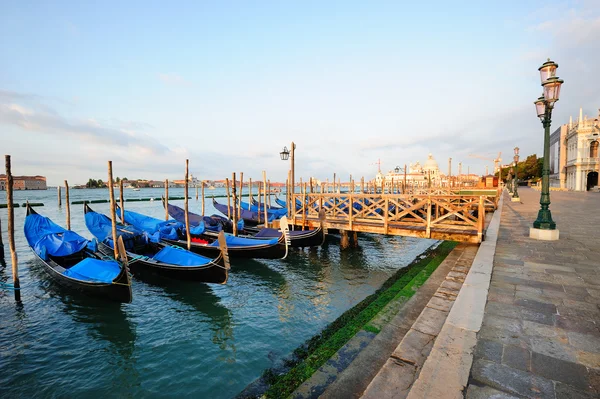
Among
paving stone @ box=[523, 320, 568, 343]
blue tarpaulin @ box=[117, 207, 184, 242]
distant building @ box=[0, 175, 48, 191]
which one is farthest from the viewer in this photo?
distant building @ box=[0, 175, 48, 191]

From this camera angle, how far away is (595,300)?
350 cm

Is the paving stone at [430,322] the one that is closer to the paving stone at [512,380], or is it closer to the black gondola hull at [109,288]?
the paving stone at [512,380]

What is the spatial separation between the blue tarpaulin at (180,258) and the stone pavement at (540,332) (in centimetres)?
612

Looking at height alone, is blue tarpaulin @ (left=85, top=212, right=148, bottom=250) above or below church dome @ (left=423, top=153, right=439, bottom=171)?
below

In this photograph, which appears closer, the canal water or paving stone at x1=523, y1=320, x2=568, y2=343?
paving stone at x1=523, y1=320, x2=568, y2=343

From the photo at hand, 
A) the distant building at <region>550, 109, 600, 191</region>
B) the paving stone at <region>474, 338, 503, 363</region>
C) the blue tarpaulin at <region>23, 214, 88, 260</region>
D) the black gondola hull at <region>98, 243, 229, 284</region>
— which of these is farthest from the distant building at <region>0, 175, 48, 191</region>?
the distant building at <region>550, 109, 600, 191</region>

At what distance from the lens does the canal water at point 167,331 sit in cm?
412

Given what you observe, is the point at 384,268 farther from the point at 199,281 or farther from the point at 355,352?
the point at 355,352

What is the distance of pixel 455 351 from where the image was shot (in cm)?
251

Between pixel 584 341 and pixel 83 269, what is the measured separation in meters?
8.65

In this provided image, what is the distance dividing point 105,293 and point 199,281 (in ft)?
6.70

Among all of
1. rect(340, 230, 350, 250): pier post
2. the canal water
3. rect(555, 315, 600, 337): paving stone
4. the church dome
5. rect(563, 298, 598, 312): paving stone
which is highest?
the church dome

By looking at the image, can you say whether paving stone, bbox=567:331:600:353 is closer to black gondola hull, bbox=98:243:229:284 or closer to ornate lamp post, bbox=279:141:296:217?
black gondola hull, bbox=98:243:229:284

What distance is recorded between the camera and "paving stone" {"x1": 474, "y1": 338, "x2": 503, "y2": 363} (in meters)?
2.46
